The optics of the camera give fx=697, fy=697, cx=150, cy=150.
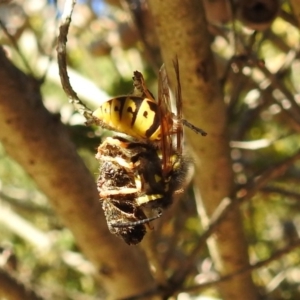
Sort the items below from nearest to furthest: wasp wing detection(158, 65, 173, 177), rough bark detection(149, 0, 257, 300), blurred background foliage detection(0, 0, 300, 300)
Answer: wasp wing detection(158, 65, 173, 177)
rough bark detection(149, 0, 257, 300)
blurred background foliage detection(0, 0, 300, 300)

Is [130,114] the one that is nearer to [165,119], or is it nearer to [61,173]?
[165,119]

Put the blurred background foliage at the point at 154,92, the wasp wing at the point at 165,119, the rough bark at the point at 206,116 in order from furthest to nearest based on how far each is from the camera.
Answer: the blurred background foliage at the point at 154,92, the rough bark at the point at 206,116, the wasp wing at the point at 165,119

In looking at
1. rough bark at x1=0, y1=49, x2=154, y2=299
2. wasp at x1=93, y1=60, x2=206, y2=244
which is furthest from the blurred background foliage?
wasp at x1=93, y1=60, x2=206, y2=244

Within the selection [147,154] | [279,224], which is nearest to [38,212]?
[279,224]

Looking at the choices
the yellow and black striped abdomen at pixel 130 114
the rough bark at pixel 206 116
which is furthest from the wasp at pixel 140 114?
the rough bark at pixel 206 116

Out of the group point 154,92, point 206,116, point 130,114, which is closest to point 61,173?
point 206,116

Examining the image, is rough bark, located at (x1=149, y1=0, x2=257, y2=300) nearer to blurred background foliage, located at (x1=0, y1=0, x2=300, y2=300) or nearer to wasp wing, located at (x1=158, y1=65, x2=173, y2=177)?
blurred background foliage, located at (x1=0, y1=0, x2=300, y2=300)

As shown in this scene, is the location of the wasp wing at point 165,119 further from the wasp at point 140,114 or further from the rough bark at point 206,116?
the rough bark at point 206,116
